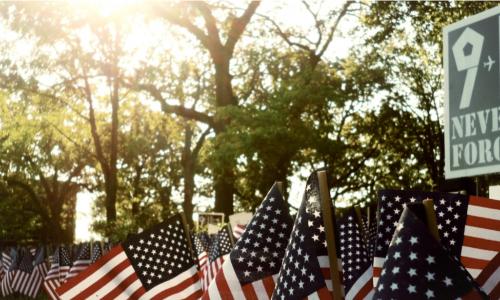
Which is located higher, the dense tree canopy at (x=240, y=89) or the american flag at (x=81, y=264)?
the dense tree canopy at (x=240, y=89)

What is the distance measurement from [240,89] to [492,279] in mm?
37544

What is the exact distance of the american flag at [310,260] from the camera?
4.57 meters

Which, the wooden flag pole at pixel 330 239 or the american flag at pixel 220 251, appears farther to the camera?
the american flag at pixel 220 251

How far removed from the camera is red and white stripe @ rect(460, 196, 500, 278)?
213 inches

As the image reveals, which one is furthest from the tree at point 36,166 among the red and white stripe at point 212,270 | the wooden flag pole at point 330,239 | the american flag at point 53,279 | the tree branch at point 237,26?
the wooden flag pole at point 330,239

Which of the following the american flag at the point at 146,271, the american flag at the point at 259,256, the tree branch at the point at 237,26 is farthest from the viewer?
the tree branch at the point at 237,26

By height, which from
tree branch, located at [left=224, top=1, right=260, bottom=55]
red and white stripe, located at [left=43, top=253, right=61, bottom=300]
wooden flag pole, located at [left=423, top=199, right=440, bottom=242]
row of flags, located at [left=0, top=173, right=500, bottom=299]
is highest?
tree branch, located at [left=224, top=1, right=260, bottom=55]

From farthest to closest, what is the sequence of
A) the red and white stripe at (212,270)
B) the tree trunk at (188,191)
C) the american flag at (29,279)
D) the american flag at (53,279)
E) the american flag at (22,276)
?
the tree trunk at (188,191) → the american flag at (22,276) → the american flag at (29,279) → the american flag at (53,279) → the red and white stripe at (212,270)

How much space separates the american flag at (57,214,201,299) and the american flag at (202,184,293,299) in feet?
4.71

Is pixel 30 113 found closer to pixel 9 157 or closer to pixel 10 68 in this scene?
pixel 10 68

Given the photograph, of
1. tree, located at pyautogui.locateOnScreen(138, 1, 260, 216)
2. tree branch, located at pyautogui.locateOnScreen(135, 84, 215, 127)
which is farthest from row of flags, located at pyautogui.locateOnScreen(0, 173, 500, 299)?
tree branch, located at pyautogui.locateOnScreen(135, 84, 215, 127)

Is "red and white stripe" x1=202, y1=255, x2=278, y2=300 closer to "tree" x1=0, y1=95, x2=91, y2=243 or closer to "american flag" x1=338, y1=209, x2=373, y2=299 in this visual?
"american flag" x1=338, y1=209, x2=373, y2=299

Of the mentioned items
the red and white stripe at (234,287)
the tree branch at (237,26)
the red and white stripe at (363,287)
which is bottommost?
the red and white stripe at (363,287)

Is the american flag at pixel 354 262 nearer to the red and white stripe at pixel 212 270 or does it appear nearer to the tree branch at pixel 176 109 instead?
the red and white stripe at pixel 212 270
